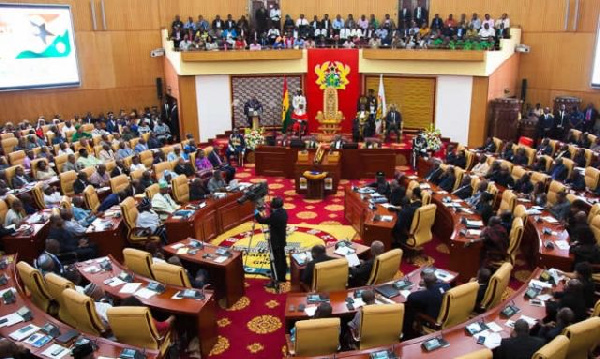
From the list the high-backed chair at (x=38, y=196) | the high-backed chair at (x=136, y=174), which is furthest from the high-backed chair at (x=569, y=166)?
the high-backed chair at (x=38, y=196)

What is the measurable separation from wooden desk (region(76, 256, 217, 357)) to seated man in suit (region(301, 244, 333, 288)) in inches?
53.7

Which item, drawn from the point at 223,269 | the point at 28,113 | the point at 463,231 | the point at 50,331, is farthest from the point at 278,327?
the point at 28,113

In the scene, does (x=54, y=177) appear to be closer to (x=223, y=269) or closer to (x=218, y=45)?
(x=223, y=269)

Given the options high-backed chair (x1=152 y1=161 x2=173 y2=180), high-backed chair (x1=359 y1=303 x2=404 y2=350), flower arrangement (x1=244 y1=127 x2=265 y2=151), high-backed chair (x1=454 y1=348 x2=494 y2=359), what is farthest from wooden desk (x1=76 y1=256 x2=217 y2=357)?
flower arrangement (x1=244 y1=127 x2=265 y2=151)

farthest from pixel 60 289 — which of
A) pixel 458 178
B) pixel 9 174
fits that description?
pixel 458 178

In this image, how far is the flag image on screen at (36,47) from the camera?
17.7 m

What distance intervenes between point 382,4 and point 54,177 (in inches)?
561

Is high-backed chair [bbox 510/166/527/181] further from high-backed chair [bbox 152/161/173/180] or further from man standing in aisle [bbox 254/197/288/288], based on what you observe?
high-backed chair [bbox 152/161/173/180]

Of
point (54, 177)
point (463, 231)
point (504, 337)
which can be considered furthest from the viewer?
point (54, 177)

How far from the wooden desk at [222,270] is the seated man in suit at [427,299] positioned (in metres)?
2.87

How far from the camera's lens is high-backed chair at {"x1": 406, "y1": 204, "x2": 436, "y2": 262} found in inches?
376

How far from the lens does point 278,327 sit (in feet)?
25.5

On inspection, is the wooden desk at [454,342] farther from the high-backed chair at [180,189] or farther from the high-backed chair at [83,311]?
the high-backed chair at [180,189]

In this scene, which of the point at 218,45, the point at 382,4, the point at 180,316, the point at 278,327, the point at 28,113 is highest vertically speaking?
the point at 382,4
